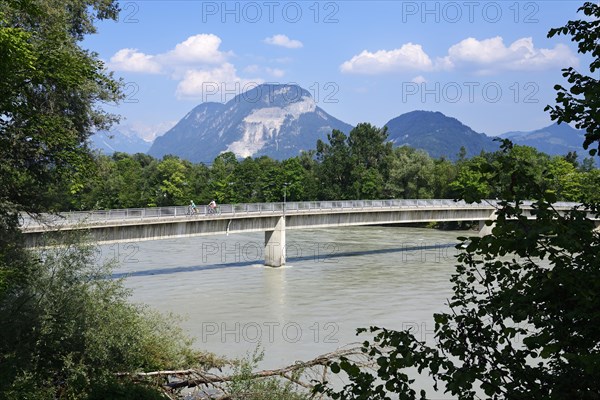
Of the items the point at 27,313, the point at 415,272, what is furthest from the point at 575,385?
the point at 415,272

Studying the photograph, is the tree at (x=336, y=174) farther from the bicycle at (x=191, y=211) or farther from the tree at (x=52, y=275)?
the tree at (x=52, y=275)

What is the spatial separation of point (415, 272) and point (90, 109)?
1343 inches

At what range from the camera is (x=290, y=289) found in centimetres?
4331

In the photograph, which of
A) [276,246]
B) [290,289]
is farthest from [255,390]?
[276,246]

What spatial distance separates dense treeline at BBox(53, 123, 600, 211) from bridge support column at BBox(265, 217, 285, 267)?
39948mm

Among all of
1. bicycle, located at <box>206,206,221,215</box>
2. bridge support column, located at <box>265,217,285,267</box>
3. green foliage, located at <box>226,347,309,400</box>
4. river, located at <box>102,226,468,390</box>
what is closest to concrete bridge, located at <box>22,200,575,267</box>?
bridge support column, located at <box>265,217,285,267</box>

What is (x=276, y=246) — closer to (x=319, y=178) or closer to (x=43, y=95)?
(x=43, y=95)

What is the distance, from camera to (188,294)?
40.2m

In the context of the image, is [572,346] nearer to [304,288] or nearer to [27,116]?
[27,116]

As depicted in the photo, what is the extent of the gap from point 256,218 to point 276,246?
3304 mm

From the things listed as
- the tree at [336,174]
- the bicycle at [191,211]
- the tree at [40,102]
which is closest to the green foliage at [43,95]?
the tree at [40,102]

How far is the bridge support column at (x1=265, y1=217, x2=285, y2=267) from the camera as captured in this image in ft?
A: 176

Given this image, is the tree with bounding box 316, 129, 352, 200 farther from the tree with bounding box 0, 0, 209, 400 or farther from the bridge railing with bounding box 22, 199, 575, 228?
the tree with bounding box 0, 0, 209, 400

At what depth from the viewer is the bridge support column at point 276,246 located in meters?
53.8
